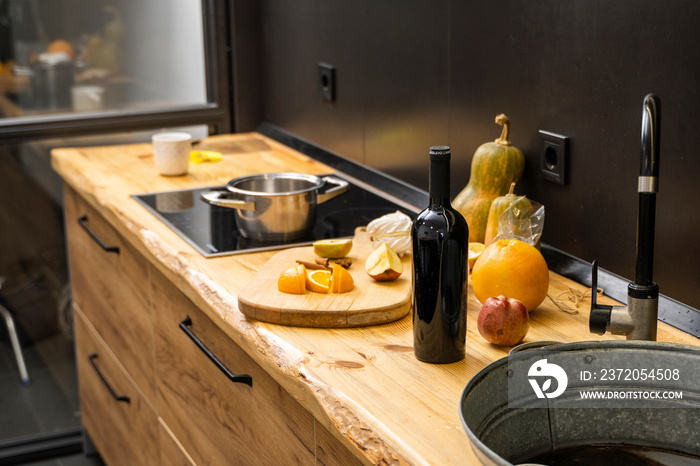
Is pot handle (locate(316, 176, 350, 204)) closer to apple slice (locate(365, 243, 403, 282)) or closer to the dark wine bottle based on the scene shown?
apple slice (locate(365, 243, 403, 282))

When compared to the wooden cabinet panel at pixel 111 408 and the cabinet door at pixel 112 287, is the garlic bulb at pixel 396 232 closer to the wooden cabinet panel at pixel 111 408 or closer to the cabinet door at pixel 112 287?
the cabinet door at pixel 112 287

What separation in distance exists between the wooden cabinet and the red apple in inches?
9.9

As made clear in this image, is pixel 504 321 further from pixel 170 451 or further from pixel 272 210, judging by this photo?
pixel 170 451

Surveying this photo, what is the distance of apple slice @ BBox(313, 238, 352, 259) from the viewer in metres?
1.44

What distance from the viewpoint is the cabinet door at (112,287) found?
188 cm

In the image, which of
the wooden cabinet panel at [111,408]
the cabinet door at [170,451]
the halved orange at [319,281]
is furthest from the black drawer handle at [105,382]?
the halved orange at [319,281]

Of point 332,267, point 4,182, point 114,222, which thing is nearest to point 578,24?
point 332,267

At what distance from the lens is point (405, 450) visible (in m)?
0.91

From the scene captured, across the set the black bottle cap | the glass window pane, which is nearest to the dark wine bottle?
the black bottle cap

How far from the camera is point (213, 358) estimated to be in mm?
1472

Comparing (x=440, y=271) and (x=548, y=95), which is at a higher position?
(x=548, y=95)

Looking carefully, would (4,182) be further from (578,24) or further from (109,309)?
(578,24)

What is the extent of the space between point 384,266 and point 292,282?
0.15m

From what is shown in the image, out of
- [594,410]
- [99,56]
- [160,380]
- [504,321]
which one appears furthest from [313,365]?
[99,56]
